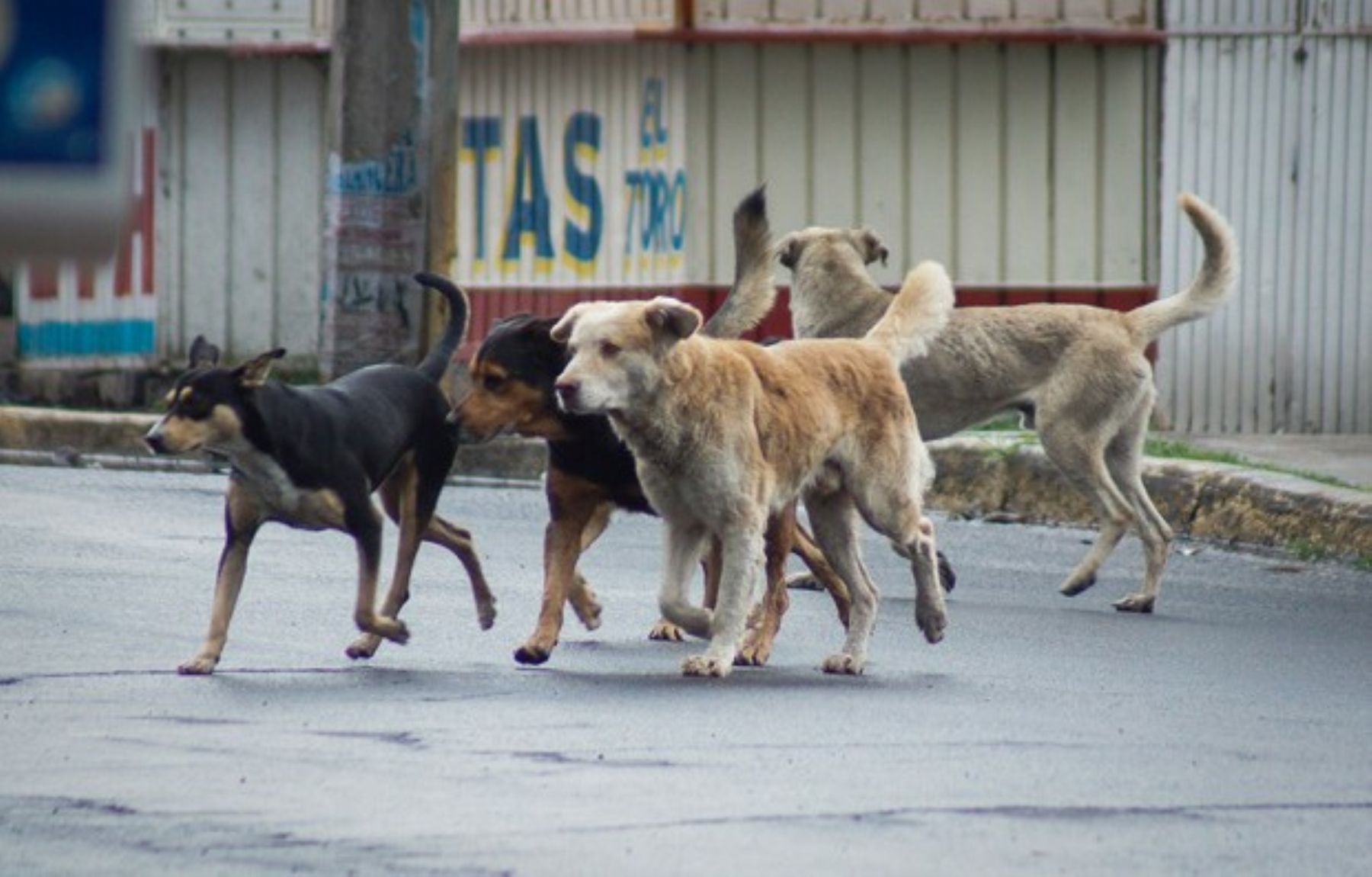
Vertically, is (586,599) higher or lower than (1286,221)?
lower

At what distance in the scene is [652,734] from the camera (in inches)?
260

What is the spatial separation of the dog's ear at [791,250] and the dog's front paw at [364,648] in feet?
15.7

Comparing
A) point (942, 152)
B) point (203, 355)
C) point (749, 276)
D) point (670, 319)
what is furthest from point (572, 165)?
point (670, 319)

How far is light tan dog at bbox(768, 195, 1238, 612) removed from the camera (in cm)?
1149

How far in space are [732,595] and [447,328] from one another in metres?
2.55

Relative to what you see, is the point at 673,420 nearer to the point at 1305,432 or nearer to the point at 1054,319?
the point at 1054,319

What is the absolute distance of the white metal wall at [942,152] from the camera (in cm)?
1838

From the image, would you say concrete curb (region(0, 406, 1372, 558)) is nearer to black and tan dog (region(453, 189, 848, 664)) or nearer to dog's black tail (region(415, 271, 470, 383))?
dog's black tail (region(415, 271, 470, 383))

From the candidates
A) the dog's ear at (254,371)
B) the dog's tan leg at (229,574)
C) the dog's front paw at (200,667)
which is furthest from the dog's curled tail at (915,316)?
the dog's front paw at (200,667)

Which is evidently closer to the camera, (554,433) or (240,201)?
(554,433)

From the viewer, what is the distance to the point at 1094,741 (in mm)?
6590

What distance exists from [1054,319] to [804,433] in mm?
3740

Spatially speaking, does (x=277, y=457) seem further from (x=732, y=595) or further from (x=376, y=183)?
(x=376, y=183)

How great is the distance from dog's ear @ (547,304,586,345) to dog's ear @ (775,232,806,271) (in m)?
4.57
